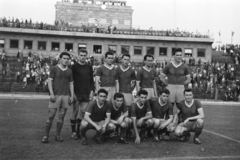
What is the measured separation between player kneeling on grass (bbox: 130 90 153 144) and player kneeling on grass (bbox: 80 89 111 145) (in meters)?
0.70

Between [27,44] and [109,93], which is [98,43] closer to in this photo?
[27,44]

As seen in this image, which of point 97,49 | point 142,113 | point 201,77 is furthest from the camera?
point 97,49

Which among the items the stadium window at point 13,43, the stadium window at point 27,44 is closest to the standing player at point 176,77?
the stadium window at point 27,44

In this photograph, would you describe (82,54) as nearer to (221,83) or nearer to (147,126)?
(147,126)

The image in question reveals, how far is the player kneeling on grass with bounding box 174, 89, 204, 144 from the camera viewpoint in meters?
7.51

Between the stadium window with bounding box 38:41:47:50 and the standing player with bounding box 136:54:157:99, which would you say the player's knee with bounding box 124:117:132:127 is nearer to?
the standing player with bounding box 136:54:157:99

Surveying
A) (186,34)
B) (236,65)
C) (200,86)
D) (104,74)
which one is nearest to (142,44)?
(186,34)

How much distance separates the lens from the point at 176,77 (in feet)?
27.8

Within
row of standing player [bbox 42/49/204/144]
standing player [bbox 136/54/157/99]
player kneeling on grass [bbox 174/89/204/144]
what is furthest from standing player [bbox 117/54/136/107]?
player kneeling on grass [bbox 174/89/204/144]

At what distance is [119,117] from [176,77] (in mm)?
2138

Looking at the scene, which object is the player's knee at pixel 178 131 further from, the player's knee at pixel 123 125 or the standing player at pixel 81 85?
the standing player at pixel 81 85

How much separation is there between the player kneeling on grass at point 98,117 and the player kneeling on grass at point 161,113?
1.31 m

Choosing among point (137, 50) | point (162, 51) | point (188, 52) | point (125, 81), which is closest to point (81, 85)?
point (125, 81)

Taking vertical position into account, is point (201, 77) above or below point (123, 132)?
above
